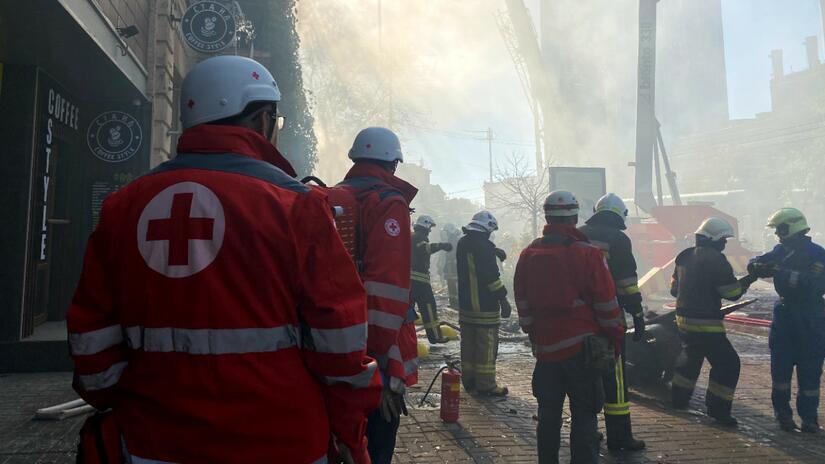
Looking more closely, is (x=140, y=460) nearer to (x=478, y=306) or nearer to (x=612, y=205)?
(x=612, y=205)

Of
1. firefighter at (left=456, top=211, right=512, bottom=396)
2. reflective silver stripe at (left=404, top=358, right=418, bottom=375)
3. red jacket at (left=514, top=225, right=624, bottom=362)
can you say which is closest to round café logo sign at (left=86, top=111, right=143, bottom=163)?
firefighter at (left=456, top=211, right=512, bottom=396)

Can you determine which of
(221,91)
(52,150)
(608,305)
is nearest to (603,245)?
(608,305)

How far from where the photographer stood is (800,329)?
17.9 feet

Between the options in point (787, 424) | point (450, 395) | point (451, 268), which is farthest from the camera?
point (451, 268)

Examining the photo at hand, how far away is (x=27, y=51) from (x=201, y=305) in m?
6.28

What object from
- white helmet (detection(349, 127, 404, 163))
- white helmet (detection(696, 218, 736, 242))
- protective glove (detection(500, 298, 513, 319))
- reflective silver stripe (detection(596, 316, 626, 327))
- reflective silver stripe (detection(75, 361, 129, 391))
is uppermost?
white helmet (detection(349, 127, 404, 163))

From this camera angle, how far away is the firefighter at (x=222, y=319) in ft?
4.79

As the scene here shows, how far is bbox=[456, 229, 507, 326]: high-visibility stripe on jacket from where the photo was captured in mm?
6625

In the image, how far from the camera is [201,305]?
1473 millimetres

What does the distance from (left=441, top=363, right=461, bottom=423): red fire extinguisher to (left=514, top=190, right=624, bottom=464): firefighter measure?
1.30m

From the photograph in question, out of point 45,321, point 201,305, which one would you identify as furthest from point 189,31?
point 201,305

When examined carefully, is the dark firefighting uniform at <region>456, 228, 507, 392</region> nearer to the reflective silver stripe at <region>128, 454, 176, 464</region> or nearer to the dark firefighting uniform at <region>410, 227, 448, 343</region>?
the dark firefighting uniform at <region>410, 227, 448, 343</region>

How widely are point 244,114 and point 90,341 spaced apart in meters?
0.82

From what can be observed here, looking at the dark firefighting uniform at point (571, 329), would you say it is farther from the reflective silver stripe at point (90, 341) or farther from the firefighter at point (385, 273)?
the reflective silver stripe at point (90, 341)
